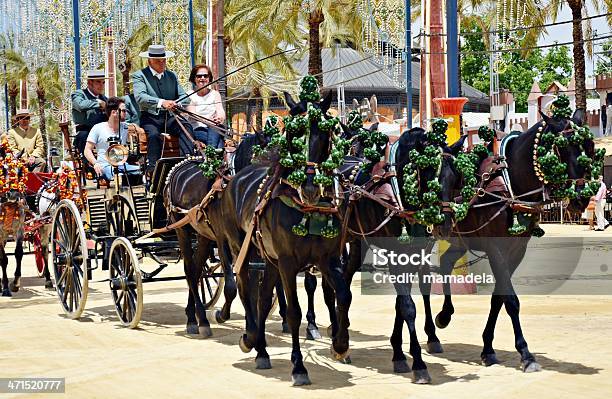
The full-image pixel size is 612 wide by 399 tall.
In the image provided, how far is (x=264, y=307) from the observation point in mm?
10258

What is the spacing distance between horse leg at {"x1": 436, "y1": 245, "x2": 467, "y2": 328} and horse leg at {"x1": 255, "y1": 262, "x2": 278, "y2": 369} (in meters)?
2.05

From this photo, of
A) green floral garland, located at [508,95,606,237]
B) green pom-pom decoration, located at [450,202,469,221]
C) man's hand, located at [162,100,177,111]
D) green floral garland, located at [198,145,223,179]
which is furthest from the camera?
man's hand, located at [162,100,177,111]

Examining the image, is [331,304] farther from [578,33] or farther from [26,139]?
[578,33]

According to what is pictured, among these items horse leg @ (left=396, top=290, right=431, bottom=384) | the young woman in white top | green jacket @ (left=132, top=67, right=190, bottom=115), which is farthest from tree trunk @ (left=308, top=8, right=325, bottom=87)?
horse leg @ (left=396, top=290, right=431, bottom=384)

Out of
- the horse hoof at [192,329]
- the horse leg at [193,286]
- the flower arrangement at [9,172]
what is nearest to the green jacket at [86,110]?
the flower arrangement at [9,172]

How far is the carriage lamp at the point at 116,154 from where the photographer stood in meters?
13.8

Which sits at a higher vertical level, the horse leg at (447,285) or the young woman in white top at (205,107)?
the young woman in white top at (205,107)

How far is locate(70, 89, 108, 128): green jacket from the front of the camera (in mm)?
15203

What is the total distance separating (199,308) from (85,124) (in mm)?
3902

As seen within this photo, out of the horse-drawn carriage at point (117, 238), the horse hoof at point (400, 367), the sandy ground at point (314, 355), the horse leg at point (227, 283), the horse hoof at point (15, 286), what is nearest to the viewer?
the sandy ground at point (314, 355)

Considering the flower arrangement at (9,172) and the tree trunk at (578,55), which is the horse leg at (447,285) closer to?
the flower arrangement at (9,172)

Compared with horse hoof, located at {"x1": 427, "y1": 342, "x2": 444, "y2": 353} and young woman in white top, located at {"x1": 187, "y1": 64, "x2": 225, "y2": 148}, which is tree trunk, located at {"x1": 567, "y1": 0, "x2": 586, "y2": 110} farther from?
horse hoof, located at {"x1": 427, "y1": 342, "x2": 444, "y2": 353}

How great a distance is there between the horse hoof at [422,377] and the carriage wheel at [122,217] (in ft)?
19.2

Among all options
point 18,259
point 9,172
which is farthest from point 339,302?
point 18,259
